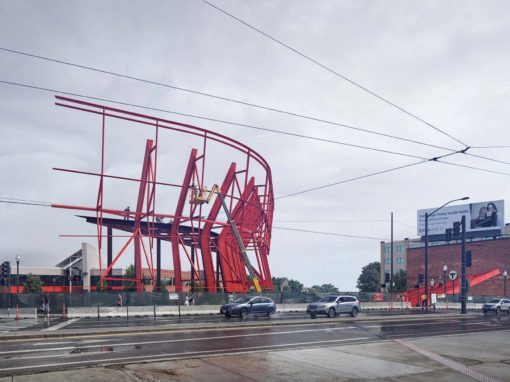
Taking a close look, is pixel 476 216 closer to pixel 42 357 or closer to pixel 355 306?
pixel 355 306

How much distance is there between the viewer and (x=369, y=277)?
5527 inches

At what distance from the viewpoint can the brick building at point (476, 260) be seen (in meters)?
77.4

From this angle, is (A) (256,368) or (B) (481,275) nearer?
(A) (256,368)

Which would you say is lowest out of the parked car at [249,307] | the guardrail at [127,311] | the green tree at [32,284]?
the green tree at [32,284]

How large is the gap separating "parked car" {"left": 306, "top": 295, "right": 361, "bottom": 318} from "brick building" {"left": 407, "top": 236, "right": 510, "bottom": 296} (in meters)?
44.5

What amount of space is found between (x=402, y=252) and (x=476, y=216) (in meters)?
31.3

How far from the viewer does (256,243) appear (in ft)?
228

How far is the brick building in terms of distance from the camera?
77438mm

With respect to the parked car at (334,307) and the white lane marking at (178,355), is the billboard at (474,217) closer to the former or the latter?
the parked car at (334,307)

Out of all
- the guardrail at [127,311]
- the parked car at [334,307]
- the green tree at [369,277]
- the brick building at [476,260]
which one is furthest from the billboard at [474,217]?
the parked car at [334,307]

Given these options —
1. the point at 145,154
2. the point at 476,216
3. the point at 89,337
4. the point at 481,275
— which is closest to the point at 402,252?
the point at 476,216

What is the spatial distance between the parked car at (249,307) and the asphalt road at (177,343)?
319 inches

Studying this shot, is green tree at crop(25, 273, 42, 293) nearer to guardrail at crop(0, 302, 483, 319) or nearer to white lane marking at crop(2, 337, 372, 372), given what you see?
guardrail at crop(0, 302, 483, 319)

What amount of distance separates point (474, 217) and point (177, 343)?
9192cm
